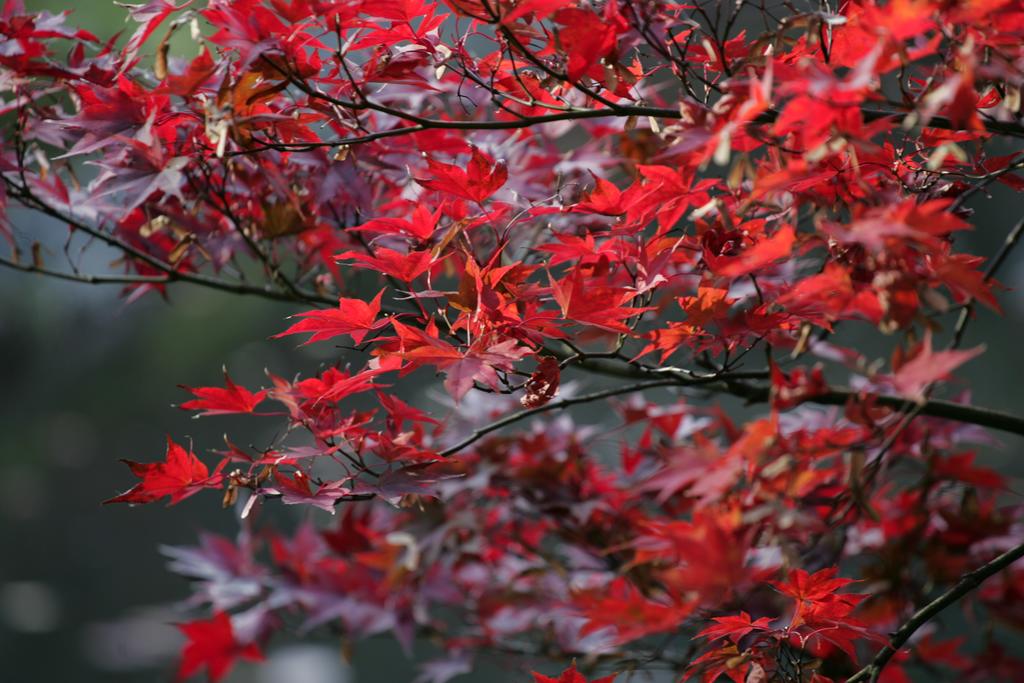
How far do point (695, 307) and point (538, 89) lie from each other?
28 centimetres

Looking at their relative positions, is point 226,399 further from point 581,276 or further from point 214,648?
point 214,648

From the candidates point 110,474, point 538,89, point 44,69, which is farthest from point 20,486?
point 538,89

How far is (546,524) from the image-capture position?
4.53ft

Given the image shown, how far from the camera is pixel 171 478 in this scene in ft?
2.63

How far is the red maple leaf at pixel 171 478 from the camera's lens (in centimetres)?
78

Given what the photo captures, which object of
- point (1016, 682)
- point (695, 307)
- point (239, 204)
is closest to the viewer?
point (695, 307)

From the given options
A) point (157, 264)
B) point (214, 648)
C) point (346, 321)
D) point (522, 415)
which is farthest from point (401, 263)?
point (214, 648)

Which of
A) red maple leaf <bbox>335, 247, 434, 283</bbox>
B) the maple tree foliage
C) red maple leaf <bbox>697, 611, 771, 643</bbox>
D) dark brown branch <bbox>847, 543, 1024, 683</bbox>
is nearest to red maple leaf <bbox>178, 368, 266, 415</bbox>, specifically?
the maple tree foliage

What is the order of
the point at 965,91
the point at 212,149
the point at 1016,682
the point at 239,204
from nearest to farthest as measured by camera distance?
the point at 965,91, the point at 212,149, the point at 239,204, the point at 1016,682

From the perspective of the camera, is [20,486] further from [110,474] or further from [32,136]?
[32,136]

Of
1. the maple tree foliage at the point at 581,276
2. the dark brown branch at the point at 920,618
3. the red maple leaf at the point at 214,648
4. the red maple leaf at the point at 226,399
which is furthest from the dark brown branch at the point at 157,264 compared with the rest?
the dark brown branch at the point at 920,618

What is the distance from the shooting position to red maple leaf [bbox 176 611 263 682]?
4.42 ft

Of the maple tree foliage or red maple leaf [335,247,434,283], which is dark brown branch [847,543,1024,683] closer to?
the maple tree foliage

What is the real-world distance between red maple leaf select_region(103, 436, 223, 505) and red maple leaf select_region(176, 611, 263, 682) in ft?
2.01
